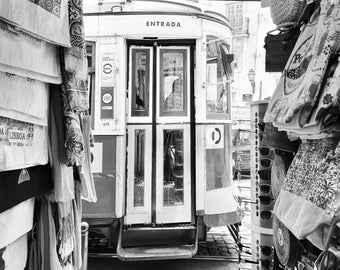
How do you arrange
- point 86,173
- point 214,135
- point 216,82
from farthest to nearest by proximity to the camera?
point 216,82 < point 214,135 < point 86,173

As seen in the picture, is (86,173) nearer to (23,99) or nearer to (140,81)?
(23,99)

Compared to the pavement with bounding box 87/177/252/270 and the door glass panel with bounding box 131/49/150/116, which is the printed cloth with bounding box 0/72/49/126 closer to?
the door glass panel with bounding box 131/49/150/116

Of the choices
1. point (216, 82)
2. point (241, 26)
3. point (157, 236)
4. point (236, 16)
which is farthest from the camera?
point (236, 16)

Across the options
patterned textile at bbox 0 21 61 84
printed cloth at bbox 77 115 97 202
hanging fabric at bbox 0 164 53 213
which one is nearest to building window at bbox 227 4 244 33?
printed cloth at bbox 77 115 97 202

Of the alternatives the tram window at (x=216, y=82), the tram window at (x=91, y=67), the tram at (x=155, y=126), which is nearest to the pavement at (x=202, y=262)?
the tram at (x=155, y=126)

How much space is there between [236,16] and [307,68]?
15.6 m

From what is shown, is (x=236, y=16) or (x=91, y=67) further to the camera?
(x=236, y=16)

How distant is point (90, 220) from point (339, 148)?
344cm

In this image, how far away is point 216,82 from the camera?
15.7ft

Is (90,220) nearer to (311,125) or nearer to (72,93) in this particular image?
(72,93)

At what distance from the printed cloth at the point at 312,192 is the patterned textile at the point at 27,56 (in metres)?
1.31

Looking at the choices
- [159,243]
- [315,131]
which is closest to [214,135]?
[159,243]

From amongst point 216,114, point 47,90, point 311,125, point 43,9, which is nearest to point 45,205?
point 47,90

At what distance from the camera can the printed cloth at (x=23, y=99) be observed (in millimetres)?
1477
